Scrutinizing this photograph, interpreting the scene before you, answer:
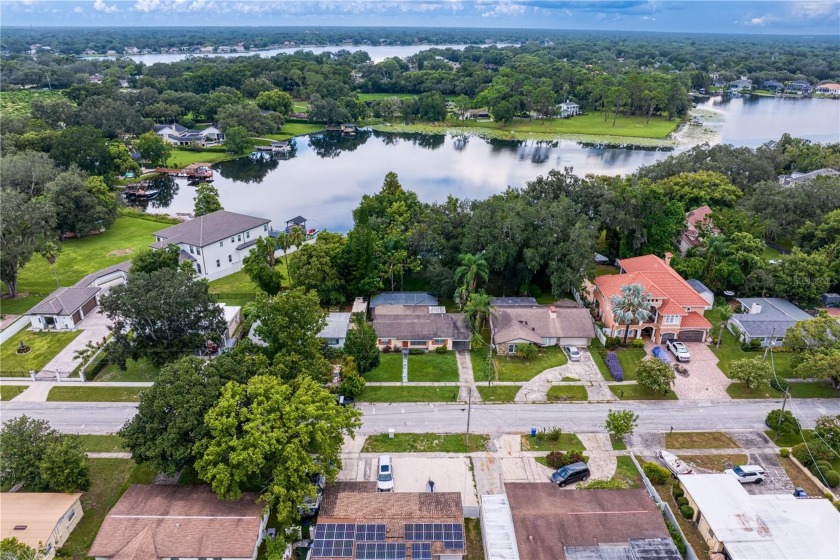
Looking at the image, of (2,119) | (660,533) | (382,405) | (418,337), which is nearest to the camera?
(660,533)

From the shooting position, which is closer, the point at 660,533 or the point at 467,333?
the point at 660,533

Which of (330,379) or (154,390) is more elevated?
(154,390)

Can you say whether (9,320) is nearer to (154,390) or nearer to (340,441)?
(154,390)

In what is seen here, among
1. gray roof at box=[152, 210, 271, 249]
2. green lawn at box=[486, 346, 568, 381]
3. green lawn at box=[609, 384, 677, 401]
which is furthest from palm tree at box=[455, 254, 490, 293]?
gray roof at box=[152, 210, 271, 249]

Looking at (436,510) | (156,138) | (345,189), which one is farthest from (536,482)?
(156,138)

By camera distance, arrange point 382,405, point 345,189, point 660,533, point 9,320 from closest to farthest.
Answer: point 660,533 → point 382,405 → point 9,320 → point 345,189

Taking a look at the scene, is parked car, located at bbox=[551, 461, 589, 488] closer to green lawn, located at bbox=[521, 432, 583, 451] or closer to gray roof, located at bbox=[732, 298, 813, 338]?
green lawn, located at bbox=[521, 432, 583, 451]
